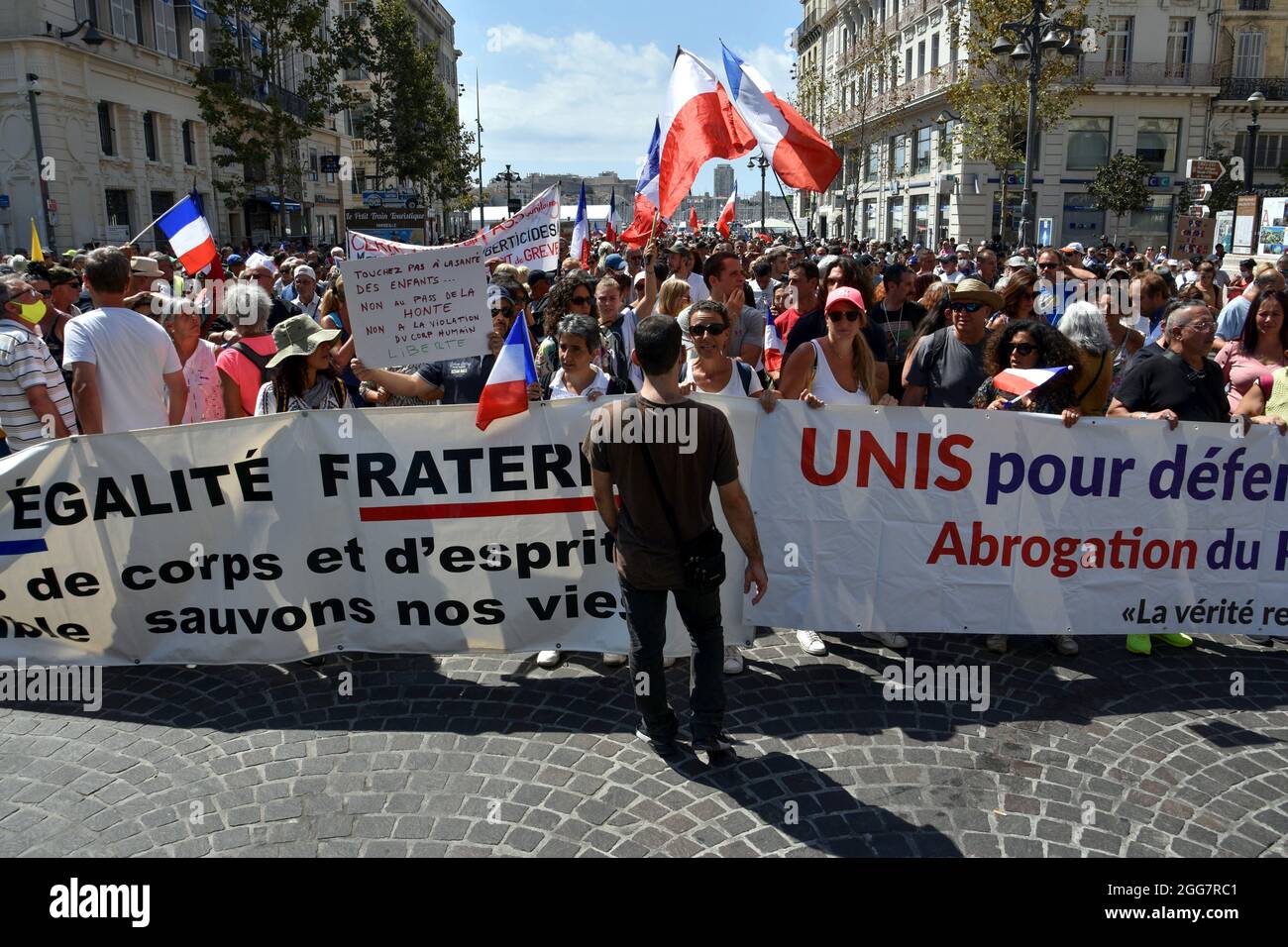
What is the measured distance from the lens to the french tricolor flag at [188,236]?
348 inches

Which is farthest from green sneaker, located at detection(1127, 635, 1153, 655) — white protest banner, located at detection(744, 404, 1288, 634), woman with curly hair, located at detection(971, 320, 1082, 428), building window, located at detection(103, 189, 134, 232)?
building window, located at detection(103, 189, 134, 232)

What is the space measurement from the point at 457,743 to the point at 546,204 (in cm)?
641

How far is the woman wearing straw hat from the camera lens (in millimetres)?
5258

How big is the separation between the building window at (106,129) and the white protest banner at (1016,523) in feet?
107

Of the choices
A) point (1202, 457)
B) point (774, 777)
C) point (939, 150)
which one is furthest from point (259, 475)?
point (939, 150)

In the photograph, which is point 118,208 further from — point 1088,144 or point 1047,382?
point 1088,144

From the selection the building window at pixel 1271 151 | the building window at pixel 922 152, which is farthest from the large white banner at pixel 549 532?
the building window at pixel 1271 151

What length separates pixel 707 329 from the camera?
4.84 m

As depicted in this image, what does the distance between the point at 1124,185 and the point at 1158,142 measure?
23.8 feet

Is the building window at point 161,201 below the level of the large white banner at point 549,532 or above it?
above

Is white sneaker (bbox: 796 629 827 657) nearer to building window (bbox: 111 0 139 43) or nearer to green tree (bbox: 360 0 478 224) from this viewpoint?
building window (bbox: 111 0 139 43)

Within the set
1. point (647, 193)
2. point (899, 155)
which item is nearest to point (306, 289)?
point (647, 193)

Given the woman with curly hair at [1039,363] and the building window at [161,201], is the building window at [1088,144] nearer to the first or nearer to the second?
the building window at [161,201]

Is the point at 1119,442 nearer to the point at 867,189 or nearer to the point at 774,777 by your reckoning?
the point at 774,777
